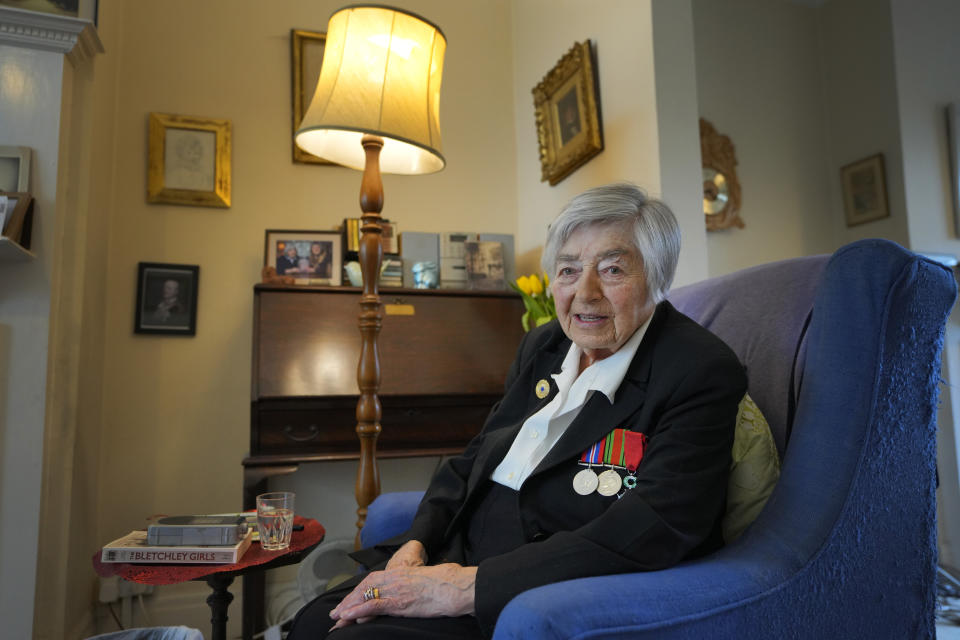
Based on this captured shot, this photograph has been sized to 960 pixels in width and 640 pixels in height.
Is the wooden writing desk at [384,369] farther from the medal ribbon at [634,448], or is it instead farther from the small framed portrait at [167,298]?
the medal ribbon at [634,448]

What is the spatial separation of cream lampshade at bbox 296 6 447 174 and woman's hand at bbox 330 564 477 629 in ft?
4.10

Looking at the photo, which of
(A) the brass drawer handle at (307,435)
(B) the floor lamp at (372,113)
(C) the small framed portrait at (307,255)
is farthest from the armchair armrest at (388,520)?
(C) the small framed portrait at (307,255)

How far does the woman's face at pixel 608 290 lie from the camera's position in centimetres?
116

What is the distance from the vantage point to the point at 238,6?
9.57 ft

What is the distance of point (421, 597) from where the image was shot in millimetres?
1002

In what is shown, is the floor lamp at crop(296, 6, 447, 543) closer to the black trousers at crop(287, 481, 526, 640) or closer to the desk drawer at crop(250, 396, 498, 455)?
the desk drawer at crop(250, 396, 498, 455)

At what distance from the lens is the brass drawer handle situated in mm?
2287

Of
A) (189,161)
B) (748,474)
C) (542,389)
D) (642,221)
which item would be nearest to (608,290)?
(642,221)

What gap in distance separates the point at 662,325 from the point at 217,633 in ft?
3.75

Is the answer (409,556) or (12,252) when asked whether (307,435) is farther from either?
(409,556)

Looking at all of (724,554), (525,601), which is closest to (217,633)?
(525,601)

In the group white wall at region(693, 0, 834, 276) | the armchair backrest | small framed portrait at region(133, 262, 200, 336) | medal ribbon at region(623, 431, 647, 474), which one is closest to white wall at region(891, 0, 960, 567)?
white wall at region(693, 0, 834, 276)

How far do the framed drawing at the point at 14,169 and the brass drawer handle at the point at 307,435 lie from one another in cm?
Result: 109

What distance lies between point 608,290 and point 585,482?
1.14ft
